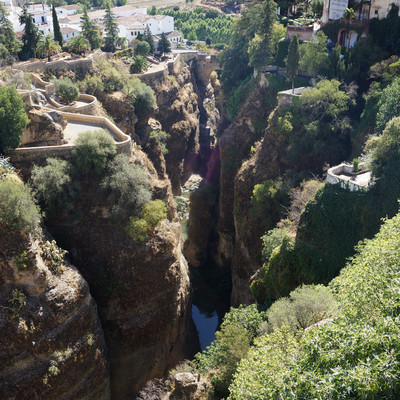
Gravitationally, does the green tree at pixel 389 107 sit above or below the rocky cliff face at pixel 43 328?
above

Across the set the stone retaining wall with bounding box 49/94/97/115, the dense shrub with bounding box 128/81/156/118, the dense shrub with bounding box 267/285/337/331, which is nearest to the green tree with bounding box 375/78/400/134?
the dense shrub with bounding box 267/285/337/331

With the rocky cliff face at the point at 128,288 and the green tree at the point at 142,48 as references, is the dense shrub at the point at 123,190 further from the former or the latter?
the green tree at the point at 142,48

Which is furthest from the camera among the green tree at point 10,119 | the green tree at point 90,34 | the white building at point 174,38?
the white building at point 174,38

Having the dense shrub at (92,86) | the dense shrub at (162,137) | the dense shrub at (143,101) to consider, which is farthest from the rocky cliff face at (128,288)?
the dense shrub at (143,101)

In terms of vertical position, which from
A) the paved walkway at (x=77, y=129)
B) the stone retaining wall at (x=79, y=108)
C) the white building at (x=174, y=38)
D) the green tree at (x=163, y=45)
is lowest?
the white building at (x=174, y=38)

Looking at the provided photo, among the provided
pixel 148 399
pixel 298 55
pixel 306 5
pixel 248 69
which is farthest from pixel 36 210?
pixel 306 5

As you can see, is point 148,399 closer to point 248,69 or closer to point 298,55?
point 298,55
